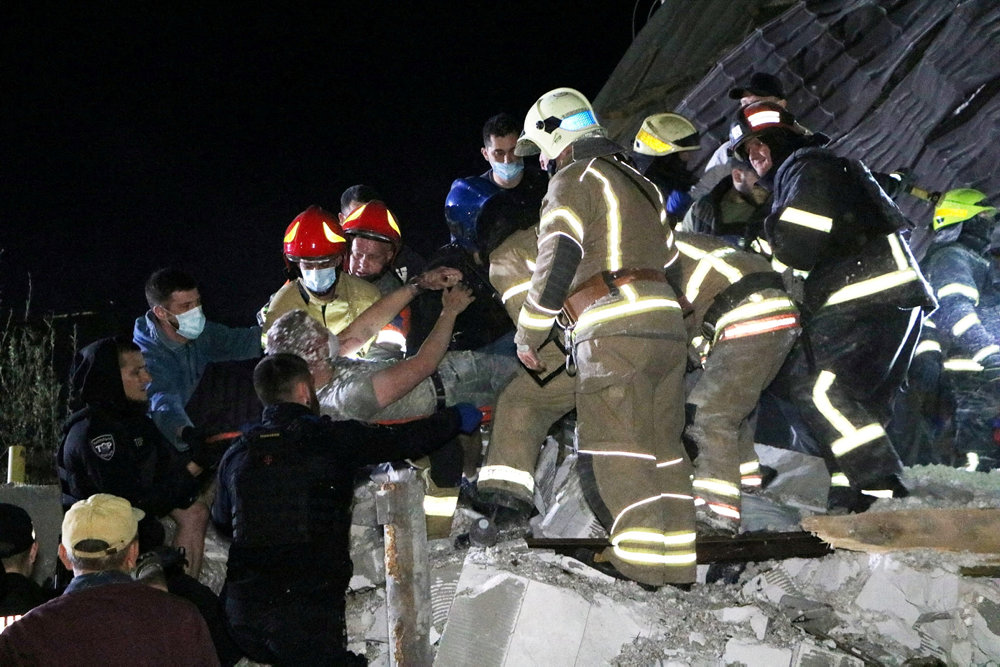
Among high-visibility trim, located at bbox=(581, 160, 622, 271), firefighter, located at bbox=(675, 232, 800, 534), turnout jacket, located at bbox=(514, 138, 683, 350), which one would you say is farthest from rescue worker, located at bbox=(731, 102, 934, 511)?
high-visibility trim, located at bbox=(581, 160, 622, 271)

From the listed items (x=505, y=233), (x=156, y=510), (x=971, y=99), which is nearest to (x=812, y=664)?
(x=505, y=233)

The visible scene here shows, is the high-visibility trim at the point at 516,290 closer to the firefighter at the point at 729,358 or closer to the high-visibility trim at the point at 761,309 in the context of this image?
the firefighter at the point at 729,358

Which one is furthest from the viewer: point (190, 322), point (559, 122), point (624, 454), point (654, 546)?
point (190, 322)

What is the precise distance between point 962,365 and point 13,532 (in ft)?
18.2

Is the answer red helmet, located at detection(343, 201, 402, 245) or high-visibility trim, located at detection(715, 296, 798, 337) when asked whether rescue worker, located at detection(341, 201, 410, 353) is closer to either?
red helmet, located at detection(343, 201, 402, 245)

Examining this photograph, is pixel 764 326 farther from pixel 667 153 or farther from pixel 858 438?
pixel 667 153

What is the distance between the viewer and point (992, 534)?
13.9 feet

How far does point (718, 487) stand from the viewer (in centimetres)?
444

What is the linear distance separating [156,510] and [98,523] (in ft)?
5.57

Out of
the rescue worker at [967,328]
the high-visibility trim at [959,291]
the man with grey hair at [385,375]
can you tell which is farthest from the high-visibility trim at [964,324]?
the man with grey hair at [385,375]

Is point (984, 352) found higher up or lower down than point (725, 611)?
higher up

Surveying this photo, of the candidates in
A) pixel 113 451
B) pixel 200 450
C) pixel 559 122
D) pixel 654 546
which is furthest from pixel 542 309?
pixel 113 451

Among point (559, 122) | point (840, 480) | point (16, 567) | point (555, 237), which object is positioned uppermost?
point (559, 122)

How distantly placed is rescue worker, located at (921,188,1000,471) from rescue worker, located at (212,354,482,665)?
4.02m
